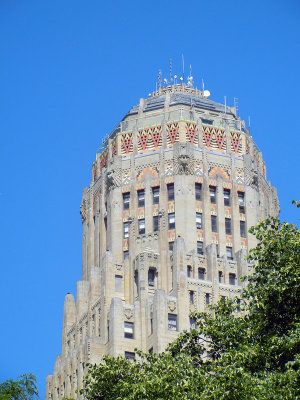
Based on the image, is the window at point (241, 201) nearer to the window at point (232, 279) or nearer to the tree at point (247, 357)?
the window at point (232, 279)

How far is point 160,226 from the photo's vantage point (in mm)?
111500

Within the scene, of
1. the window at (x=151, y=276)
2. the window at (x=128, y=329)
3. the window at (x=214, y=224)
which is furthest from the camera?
the window at (x=214, y=224)

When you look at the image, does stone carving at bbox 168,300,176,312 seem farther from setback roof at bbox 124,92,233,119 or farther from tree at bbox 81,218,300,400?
tree at bbox 81,218,300,400

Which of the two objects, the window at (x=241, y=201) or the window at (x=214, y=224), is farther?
the window at (x=241, y=201)

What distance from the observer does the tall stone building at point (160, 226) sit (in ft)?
345

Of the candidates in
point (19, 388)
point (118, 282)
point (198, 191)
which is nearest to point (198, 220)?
point (198, 191)

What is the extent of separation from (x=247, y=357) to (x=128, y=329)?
45.0 metres

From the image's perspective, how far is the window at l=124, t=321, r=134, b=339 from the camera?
343 ft

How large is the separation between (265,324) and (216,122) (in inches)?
2279

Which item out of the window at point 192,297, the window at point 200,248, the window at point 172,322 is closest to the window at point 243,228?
the window at point 200,248

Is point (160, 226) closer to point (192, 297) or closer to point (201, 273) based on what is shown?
point (201, 273)

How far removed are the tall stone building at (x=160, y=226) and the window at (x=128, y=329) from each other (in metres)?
0.11

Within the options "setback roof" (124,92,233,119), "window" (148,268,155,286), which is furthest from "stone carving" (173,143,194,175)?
"window" (148,268,155,286)

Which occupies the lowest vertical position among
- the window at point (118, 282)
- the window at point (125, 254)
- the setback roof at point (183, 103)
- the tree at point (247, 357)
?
the tree at point (247, 357)
